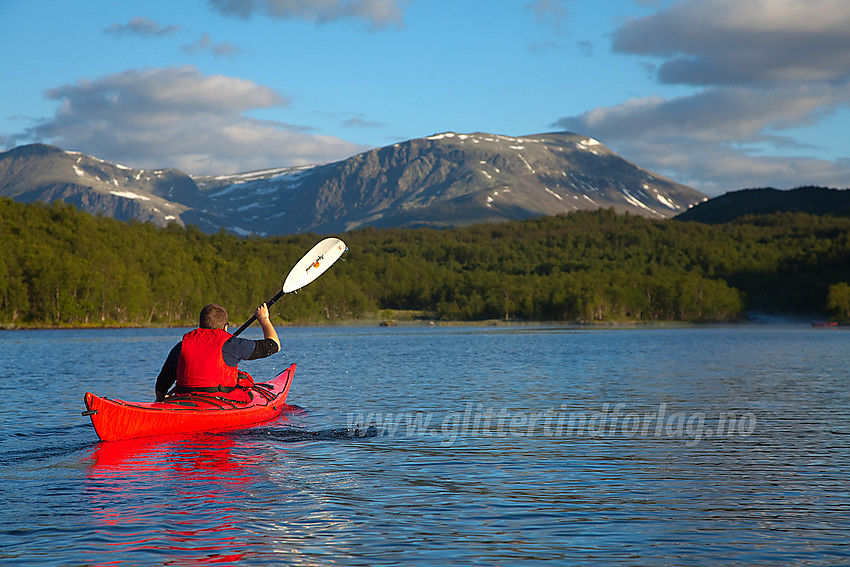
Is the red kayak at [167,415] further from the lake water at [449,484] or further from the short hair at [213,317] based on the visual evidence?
the short hair at [213,317]

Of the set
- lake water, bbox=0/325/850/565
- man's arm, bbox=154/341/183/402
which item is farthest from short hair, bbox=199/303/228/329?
lake water, bbox=0/325/850/565

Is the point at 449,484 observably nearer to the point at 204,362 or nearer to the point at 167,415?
the point at 204,362

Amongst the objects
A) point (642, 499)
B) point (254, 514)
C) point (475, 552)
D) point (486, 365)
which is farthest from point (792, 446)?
point (486, 365)

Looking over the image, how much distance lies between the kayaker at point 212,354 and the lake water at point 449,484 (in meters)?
1.25

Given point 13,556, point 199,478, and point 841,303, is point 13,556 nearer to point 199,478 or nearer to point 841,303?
point 199,478

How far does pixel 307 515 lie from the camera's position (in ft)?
36.7

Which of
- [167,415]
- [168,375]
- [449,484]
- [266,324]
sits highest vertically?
[266,324]

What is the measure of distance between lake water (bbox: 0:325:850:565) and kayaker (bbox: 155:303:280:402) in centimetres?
125

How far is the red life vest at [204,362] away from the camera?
16547 millimetres

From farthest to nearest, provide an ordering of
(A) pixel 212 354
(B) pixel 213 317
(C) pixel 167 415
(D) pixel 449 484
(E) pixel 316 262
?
(E) pixel 316 262, (C) pixel 167 415, (A) pixel 212 354, (B) pixel 213 317, (D) pixel 449 484

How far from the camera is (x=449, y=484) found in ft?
43.0

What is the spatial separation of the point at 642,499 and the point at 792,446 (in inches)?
256

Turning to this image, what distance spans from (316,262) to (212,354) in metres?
6.25

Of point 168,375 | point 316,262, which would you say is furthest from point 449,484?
point 316,262
